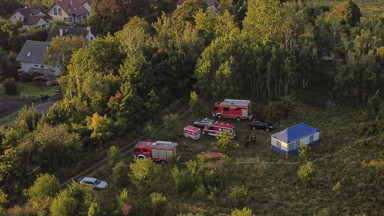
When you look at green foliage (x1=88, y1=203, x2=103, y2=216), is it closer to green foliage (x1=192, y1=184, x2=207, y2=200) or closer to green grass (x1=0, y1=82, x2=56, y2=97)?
green foliage (x1=192, y1=184, x2=207, y2=200)

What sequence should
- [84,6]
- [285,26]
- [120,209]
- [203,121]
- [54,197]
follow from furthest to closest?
1. [84,6]
2. [285,26]
3. [203,121]
4. [54,197]
5. [120,209]

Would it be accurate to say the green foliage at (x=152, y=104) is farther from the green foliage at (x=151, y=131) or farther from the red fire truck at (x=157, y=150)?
the red fire truck at (x=157, y=150)

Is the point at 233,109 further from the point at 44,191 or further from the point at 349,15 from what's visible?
the point at 349,15

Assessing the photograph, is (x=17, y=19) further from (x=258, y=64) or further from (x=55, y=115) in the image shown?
(x=258, y=64)

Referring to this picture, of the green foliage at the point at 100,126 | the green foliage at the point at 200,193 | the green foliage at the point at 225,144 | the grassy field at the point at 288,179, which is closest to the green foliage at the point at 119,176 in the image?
the grassy field at the point at 288,179

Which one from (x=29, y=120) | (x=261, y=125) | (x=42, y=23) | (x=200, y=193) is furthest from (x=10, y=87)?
(x=200, y=193)

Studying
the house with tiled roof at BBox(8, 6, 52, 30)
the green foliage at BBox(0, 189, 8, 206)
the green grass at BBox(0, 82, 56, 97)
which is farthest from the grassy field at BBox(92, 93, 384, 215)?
the house with tiled roof at BBox(8, 6, 52, 30)

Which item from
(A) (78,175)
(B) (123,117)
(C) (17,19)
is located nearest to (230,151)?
(B) (123,117)
